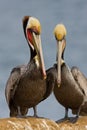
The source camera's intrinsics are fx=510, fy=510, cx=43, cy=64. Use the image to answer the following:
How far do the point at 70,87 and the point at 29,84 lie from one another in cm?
151

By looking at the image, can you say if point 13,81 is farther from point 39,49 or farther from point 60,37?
point 60,37

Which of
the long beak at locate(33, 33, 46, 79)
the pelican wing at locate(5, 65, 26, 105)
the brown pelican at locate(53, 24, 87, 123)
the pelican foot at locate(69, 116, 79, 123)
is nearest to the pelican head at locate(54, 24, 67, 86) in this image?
the brown pelican at locate(53, 24, 87, 123)

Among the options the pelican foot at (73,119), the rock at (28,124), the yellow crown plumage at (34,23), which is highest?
the yellow crown plumage at (34,23)

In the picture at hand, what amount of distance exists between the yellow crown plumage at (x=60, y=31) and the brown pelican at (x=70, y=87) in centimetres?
45

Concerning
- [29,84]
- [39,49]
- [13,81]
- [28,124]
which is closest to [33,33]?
[39,49]

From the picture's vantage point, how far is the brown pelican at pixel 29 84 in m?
14.5

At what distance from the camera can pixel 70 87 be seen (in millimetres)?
15398

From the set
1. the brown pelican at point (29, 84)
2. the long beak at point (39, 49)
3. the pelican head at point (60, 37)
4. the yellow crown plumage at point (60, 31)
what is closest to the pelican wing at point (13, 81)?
the brown pelican at point (29, 84)

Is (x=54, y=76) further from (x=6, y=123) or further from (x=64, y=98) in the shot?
(x=6, y=123)

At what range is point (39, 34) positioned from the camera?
1576cm

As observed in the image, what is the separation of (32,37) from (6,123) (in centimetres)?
364

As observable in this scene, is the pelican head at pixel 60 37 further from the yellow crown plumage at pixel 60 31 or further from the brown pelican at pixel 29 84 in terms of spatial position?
the brown pelican at pixel 29 84

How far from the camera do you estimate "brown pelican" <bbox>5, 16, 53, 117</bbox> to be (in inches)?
571

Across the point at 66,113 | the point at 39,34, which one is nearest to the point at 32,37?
the point at 39,34
